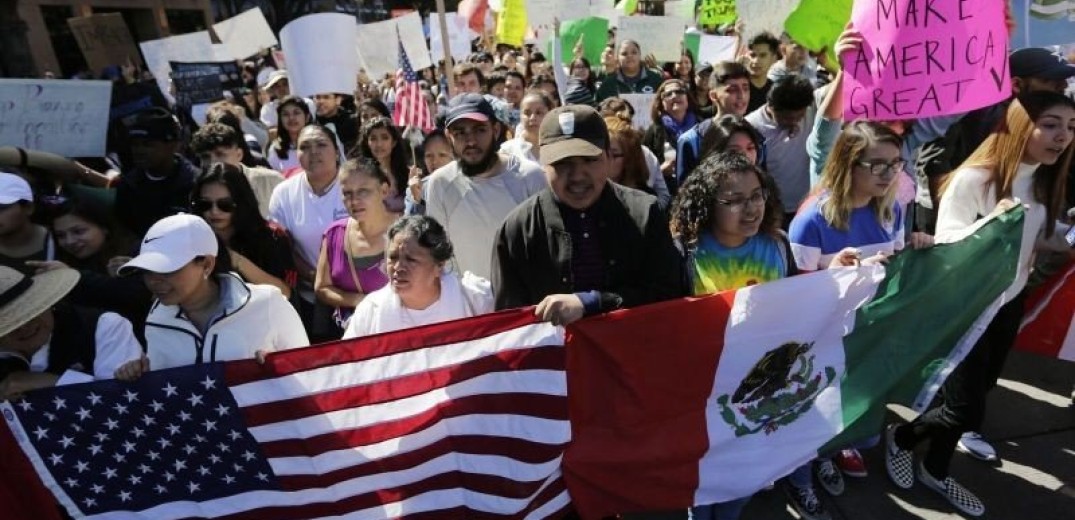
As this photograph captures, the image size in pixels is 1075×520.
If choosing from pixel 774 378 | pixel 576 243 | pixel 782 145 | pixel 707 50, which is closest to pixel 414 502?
pixel 576 243

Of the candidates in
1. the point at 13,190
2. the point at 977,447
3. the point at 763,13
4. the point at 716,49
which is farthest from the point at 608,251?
the point at 716,49

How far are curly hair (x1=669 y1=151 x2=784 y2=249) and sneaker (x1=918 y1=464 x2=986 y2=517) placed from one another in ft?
4.68

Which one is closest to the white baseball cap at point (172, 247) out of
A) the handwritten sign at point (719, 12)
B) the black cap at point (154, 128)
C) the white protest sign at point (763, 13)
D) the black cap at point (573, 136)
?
the black cap at point (573, 136)

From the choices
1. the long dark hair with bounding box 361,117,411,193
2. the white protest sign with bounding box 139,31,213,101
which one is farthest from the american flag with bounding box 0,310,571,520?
the white protest sign with bounding box 139,31,213,101

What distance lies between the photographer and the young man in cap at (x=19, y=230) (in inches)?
117

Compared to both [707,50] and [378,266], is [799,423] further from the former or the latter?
[707,50]

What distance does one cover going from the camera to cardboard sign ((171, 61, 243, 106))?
277 inches

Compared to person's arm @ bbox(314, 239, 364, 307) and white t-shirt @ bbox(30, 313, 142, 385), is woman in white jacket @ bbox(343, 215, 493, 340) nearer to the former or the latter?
person's arm @ bbox(314, 239, 364, 307)

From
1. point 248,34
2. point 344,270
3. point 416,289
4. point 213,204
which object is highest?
point 248,34

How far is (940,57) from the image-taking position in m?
2.79

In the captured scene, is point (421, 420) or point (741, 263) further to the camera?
point (741, 263)

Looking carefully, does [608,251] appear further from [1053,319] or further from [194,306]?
[1053,319]

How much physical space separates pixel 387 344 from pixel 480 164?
4.17 ft

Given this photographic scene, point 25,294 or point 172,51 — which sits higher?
point 172,51
